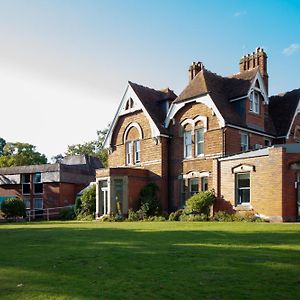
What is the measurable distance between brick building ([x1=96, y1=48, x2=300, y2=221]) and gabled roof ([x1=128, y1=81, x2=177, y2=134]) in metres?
0.09

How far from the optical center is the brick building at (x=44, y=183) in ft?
163

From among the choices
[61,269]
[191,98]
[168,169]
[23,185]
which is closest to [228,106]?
[191,98]

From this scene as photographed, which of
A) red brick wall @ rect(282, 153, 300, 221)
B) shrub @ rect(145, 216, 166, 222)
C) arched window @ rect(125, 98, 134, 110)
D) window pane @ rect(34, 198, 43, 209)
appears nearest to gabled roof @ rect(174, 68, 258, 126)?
arched window @ rect(125, 98, 134, 110)

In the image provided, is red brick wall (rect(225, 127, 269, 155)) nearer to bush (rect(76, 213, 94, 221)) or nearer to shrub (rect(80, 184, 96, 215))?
bush (rect(76, 213, 94, 221))

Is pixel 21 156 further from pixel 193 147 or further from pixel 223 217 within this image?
pixel 223 217

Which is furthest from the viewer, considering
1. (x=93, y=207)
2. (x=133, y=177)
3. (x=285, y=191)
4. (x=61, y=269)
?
(x=93, y=207)

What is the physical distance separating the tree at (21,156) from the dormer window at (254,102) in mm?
53999

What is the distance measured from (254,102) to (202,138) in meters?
5.16

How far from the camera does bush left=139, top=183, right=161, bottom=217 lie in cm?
3331

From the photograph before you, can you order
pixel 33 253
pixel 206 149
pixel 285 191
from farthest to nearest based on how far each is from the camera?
pixel 206 149
pixel 285 191
pixel 33 253

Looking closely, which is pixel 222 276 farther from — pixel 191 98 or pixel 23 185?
pixel 23 185

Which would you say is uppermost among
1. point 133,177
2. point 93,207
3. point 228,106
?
point 228,106

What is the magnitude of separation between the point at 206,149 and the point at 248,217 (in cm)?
722

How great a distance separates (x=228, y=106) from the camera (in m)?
32.9
